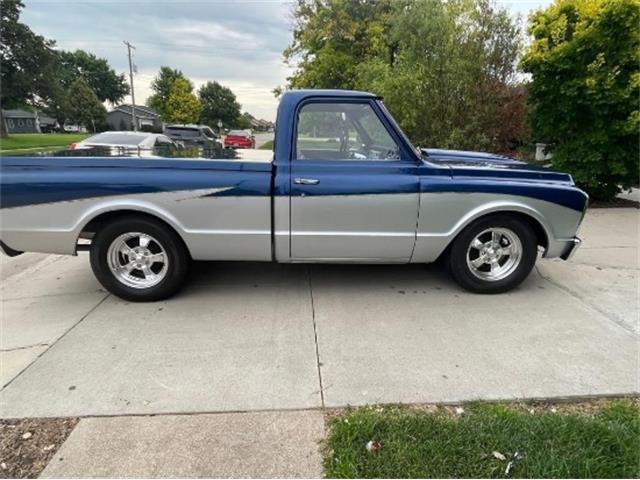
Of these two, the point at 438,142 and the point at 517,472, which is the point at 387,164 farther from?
the point at 438,142

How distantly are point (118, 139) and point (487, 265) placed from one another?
9444 millimetres

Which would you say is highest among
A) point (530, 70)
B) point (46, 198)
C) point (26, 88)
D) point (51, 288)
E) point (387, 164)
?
point (26, 88)

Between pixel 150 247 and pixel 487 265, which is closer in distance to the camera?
pixel 150 247

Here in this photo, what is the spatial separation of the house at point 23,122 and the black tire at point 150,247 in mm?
91094

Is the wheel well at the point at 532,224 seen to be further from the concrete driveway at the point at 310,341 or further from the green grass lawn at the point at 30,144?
the green grass lawn at the point at 30,144

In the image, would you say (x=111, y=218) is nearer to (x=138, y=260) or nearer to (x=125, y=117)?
(x=138, y=260)

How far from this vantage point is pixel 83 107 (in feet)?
216

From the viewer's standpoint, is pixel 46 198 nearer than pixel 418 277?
Yes

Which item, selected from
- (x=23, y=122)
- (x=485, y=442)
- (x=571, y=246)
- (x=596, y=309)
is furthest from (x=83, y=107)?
(x=485, y=442)

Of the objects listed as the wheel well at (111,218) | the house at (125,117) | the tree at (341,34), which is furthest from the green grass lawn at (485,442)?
the house at (125,117)

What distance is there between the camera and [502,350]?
308 cm

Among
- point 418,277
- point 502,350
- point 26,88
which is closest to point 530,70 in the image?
point 418,277

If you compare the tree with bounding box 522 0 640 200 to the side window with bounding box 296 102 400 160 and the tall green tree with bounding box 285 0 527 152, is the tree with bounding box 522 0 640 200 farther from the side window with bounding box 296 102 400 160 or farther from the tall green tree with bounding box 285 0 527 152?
the side window with bounding box 296 102 400 160

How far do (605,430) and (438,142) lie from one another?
8.78 meters
